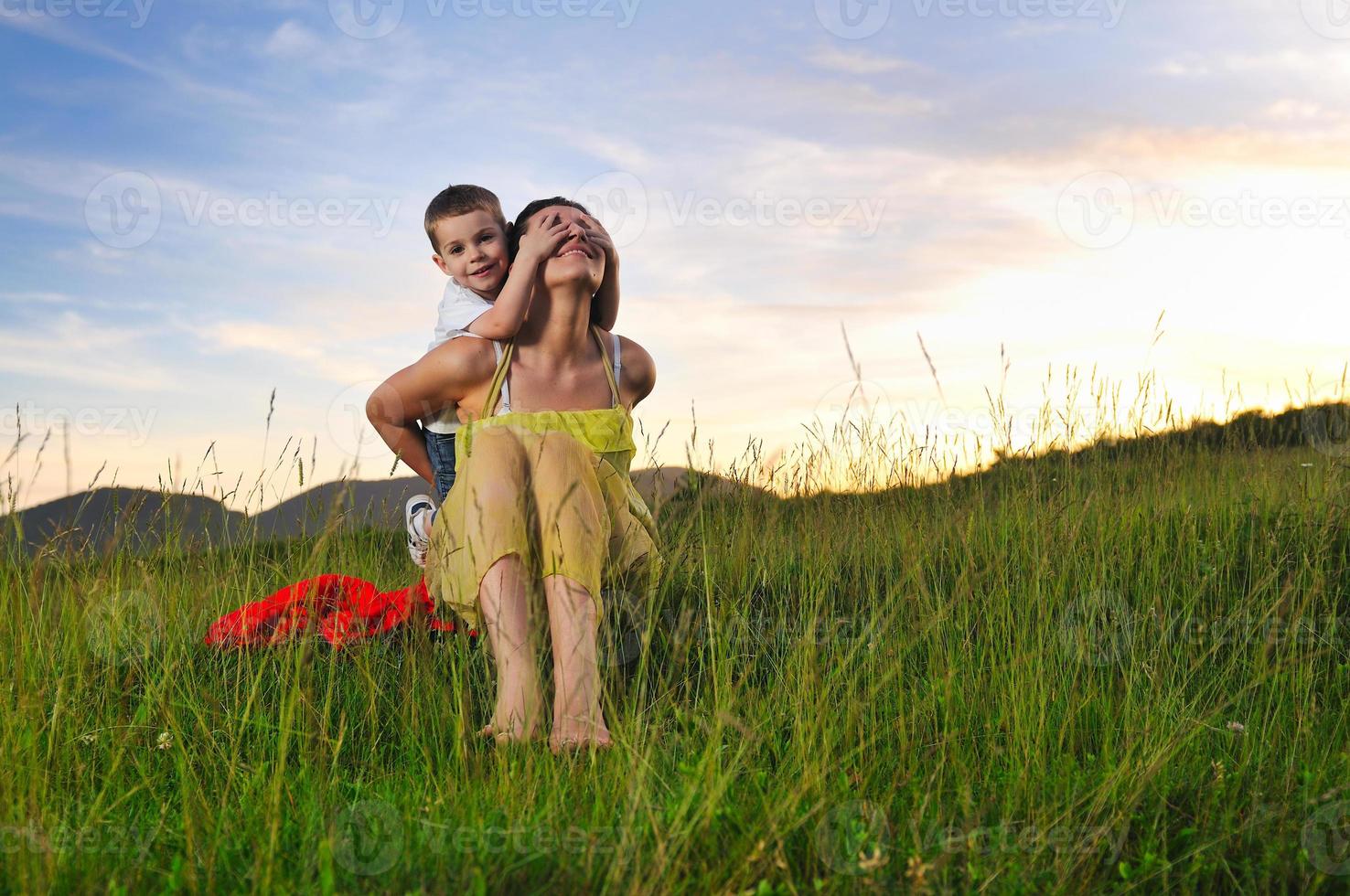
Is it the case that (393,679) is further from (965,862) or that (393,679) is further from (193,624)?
(965,862)

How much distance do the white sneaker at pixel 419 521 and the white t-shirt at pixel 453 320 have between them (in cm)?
25

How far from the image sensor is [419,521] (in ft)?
10.7

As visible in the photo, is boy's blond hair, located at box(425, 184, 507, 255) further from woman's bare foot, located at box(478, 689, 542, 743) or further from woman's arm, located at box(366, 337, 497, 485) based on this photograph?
woman's bare foot, located at box(478, 689, 542, 743)

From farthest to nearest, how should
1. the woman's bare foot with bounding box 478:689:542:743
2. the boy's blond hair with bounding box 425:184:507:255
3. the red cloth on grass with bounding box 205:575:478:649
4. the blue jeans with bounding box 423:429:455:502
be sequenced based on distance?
the boy's blond hair with bounding box 425:184:507:255 < the blue jeans with bounding box 423:429:455:502 < the red cloth on grass with bounding box 205:575:478:649 < the woman's bare foot with bounding box 478:689:542:743

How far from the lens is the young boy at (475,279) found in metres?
3.00

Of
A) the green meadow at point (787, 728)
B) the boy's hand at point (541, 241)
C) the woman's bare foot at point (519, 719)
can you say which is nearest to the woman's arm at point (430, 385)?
the boy's hand at point (541, 241)

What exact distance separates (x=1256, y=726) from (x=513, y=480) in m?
2.11

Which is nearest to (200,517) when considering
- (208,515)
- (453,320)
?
(208,515)

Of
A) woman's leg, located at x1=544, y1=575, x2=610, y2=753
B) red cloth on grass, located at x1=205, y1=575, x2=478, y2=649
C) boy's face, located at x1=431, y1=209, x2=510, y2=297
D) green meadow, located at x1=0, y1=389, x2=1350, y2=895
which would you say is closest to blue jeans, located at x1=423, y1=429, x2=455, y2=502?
red cloth on grass, located at x1=205, y1=575, x2=478, y2=649

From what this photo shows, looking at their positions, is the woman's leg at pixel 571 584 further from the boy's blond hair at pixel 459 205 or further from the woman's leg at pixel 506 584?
the boy's blond hair at pixel 459 205

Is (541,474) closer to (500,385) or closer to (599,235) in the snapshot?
(500,385)

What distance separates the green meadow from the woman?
0.14 meters

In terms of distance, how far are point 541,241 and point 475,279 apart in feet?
Result: 1.48

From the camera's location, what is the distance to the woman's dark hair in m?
3.21
